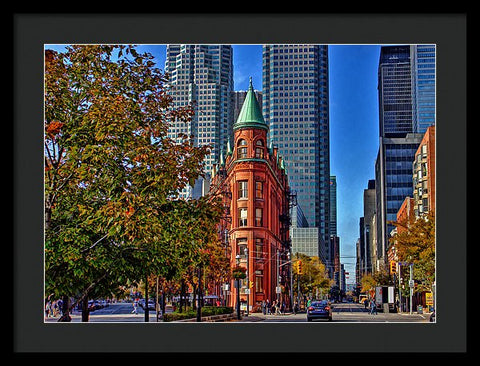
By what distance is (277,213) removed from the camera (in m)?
75.6

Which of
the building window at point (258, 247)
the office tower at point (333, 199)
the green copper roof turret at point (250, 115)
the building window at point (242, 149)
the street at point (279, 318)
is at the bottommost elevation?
the street at point (279, 318)

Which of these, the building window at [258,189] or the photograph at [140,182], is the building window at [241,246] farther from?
the photograph at [140,182]

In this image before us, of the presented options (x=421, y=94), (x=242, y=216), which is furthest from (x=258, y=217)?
(x=421, y=94)

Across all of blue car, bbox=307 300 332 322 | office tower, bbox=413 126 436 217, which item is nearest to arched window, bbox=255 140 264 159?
blue car, bbox=307 300 332 322

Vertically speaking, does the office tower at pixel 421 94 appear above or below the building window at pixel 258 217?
above

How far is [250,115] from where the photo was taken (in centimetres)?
5172

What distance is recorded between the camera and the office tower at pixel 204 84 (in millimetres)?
30359

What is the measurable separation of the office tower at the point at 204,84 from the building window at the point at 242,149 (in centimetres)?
1704

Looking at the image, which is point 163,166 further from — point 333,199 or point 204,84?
point 333,199

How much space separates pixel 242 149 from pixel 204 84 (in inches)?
1023

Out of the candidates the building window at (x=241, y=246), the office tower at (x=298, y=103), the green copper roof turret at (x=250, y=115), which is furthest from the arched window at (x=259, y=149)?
the building window at (x=241, y=246)

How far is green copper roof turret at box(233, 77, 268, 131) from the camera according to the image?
50344mm

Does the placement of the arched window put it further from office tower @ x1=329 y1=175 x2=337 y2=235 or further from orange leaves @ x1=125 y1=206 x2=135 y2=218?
orange leaves @ x1=125 y1=206 x2=135 y2=218
